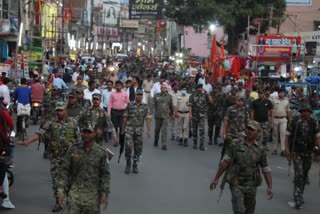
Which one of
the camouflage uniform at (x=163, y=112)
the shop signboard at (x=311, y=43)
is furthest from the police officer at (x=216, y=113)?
the shop signboard at (x=311, y=43)

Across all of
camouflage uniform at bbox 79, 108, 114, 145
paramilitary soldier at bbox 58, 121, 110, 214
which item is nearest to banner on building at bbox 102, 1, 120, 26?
camouflage uniform at bbox 79, 108, 114, 145

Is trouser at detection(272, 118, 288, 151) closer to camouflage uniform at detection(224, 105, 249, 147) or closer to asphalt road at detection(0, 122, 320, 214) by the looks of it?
asphalt road at detection(0, 122, 320, 214)

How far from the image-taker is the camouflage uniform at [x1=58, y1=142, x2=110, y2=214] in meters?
6.33

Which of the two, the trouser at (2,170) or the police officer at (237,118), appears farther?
the police officer at (237,118)

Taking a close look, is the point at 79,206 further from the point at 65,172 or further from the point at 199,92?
the point at 199,92

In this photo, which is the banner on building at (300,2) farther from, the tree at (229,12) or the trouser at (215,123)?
the trouser at (215,123)

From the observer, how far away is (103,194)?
6.38 meters

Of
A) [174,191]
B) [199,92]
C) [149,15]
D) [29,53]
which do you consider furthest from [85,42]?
[174,191]

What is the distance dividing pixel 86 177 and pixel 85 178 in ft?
0.05

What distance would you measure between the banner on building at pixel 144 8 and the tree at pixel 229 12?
361 centimetres

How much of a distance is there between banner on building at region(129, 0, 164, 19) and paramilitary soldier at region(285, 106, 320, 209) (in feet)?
107

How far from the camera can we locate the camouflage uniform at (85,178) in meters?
6.33

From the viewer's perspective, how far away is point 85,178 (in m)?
6.35

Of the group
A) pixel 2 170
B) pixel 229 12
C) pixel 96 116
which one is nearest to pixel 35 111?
pixel 96 116
